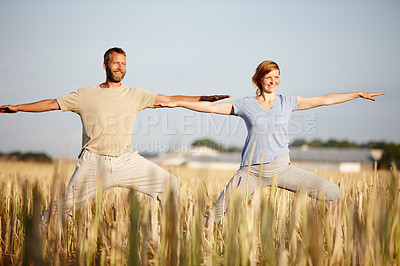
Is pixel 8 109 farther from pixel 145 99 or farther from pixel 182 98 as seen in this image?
pixel 182 98

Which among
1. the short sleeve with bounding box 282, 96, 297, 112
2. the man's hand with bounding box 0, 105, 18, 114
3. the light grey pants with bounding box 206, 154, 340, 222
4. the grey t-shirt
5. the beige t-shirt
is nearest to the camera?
the light grey pants with bounding box 206, 154, 340, 222

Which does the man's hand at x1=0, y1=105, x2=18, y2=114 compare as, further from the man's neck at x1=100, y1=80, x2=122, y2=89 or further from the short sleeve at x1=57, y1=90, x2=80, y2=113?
the man's neck at x1=100, y1=80, x2=122, y2=89

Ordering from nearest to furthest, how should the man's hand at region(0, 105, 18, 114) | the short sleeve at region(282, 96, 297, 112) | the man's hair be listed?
the short sleeve at region(282, 96, 297, 112), the man's hand at region(0, 105, 18, 114), the man's hair

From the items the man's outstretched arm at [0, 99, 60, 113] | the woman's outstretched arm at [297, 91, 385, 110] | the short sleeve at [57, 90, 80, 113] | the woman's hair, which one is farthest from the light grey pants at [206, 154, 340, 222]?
the man's outstretched arm at [0, 99, 60, 113]

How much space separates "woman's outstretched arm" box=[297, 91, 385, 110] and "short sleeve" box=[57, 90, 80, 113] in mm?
2185

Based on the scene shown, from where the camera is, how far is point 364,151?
6719 cm

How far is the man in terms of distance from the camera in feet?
13.7

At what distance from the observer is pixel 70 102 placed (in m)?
4.40

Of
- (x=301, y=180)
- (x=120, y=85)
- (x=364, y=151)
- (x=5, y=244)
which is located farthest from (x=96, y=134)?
(x=364, y=151)

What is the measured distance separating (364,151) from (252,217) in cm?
6916

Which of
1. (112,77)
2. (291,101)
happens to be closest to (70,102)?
(112,77)

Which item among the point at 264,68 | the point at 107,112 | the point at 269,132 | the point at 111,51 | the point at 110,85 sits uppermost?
the point at 111,51

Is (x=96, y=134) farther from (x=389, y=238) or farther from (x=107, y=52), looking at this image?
(x=389, y=238)

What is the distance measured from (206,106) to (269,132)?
66 cm
